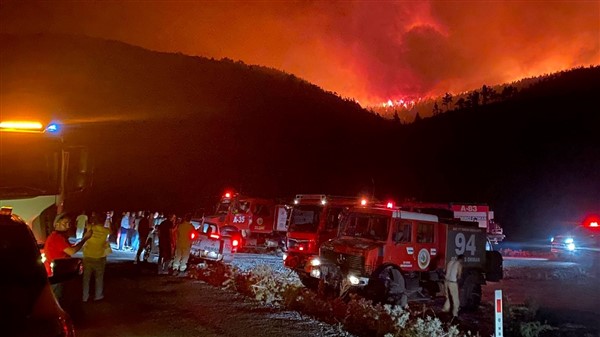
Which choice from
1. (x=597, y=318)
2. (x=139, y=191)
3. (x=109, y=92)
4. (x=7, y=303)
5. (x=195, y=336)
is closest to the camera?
(x=7, y=303)

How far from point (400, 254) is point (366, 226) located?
109 centimetres

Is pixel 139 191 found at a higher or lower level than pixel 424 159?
lower

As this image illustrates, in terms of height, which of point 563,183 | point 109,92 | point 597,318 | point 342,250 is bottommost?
point 597,318

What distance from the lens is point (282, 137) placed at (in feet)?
283

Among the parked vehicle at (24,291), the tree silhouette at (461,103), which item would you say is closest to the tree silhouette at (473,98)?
the tree silhouette at (461,103)

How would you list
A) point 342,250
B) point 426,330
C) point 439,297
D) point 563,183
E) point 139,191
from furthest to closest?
point 139,191
point 563,183
point 439,297
point 342,250
point 426,330

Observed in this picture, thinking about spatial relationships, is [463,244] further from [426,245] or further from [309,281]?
[309,281]

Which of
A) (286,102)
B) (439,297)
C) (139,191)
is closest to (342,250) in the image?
(439,297)

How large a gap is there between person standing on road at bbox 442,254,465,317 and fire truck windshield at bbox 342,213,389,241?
66.1 inches

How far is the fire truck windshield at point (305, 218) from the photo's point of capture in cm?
1844

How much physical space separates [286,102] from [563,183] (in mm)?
54246

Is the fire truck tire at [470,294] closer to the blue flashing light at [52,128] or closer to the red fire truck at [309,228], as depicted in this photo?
the red fire truck at [309,228]

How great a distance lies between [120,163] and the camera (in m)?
71.9

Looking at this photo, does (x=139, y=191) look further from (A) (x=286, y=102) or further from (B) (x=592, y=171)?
(B) (x=592, y=171)
